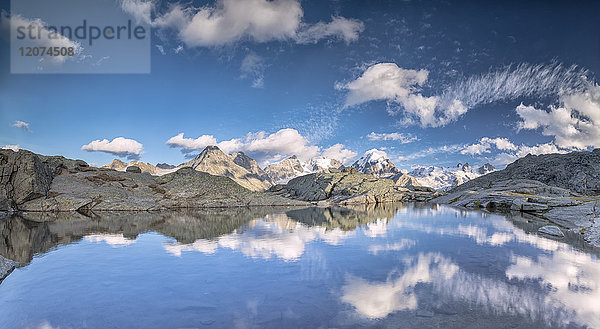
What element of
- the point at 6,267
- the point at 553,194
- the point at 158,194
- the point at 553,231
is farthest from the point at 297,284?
the point at 553,194

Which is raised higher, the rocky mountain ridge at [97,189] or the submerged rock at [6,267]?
the rocky mountain ridge at [97,189]

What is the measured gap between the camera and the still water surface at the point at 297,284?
952 centimetres

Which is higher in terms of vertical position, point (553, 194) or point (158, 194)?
point (158, 194)

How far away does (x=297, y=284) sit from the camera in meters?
13.1

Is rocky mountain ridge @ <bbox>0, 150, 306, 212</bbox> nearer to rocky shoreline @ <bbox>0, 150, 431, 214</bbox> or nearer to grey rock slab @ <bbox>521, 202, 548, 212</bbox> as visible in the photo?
rocky shoreline @ <bbox>0, 150, 431, 214</bbox>

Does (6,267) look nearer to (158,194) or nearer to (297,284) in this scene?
(297,284)

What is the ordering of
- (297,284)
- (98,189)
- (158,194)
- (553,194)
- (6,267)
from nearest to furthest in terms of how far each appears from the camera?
(297,284) < (6,267) < (98,189) < (158,194) < (553,194)

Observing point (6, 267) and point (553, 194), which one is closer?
point (6, 267)

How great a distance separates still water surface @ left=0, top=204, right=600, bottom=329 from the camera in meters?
9.52

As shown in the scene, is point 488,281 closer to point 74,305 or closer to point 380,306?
point 380,306

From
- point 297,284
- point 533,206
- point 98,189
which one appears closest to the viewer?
point 297,284

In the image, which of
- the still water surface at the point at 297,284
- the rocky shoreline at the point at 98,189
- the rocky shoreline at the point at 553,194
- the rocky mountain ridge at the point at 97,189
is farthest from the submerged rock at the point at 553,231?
the rocky mountain ridge at the point at 97,189

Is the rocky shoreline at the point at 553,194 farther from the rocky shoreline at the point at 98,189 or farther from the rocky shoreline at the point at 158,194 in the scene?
the rocky shoreline at the point at 98,189

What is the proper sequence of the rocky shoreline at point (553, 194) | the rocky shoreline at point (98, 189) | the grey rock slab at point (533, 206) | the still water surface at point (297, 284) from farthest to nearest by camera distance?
the grey rock slab at point (533, 206)
the rocky shoreline at point (98, 189)
the rocky shoreline at point (553, 194)
the still water surface at point (297, 284)
